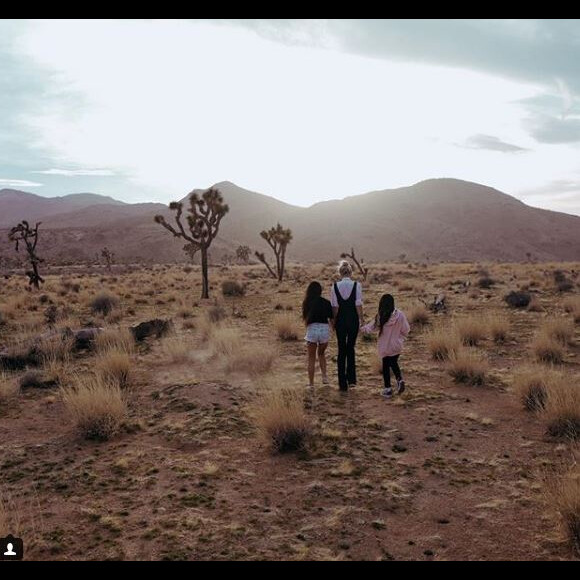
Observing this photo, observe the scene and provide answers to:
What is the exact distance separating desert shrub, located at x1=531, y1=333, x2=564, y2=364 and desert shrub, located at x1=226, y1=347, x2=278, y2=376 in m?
5.39

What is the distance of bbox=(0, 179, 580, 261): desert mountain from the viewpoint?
349ft

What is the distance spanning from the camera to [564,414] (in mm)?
6434

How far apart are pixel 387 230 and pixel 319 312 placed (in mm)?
115701

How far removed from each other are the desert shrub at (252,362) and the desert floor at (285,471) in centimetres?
4

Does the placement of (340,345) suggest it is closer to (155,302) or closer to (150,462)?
(150,462)

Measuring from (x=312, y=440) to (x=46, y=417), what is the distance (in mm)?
4203

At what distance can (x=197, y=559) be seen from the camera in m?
3.97

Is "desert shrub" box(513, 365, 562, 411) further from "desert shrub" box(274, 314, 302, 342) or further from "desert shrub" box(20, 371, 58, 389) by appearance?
"desert shrub" box(20, 371, 58, 389)

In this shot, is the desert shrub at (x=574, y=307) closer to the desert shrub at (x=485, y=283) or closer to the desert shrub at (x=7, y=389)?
the desert shrub at (x=485, y=283)

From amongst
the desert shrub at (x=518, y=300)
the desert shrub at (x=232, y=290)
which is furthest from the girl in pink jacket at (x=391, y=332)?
the desert shrub at (x=232, y=290)

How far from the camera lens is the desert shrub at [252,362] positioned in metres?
9.82
